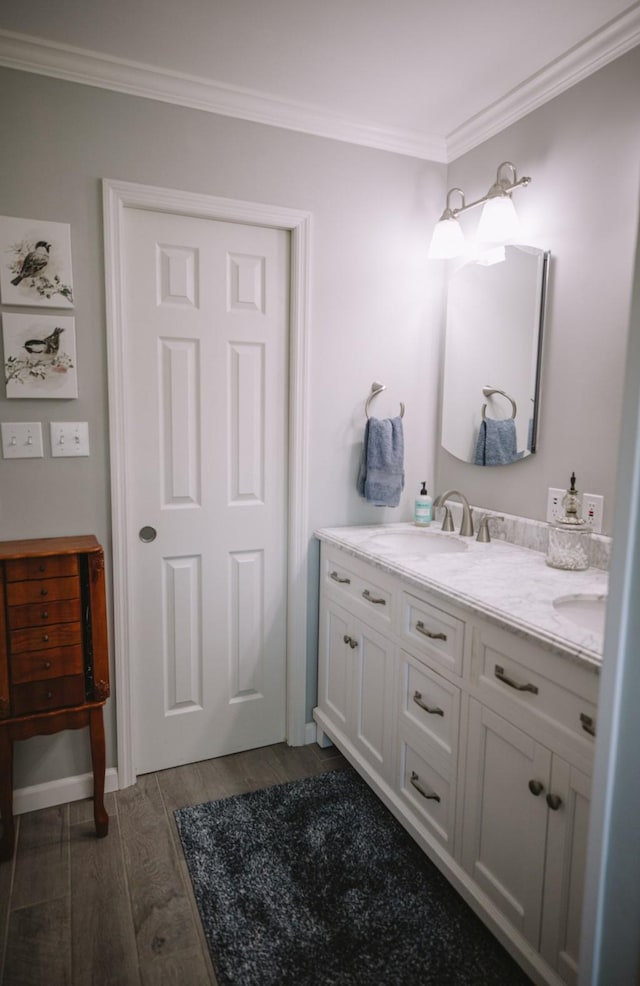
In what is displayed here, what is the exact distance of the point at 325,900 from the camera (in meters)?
1.69

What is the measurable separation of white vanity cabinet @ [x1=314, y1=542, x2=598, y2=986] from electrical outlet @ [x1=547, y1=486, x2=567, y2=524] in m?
0.60

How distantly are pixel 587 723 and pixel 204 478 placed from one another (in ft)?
5.12

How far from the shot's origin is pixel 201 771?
92.0 inches

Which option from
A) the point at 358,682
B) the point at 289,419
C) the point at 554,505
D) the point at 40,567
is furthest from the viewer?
the point at 289,419

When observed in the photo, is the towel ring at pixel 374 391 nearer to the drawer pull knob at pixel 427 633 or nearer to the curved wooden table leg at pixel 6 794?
the drawer pull knob at pixel 427 633

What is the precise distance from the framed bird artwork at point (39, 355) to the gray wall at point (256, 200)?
42 millimetres

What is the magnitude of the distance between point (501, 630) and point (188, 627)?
1331mm

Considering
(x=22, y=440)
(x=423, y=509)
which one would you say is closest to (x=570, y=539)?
(x=423, y=509)

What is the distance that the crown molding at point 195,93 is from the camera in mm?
1851

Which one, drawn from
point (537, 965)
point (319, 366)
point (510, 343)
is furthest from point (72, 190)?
point (537, 965)

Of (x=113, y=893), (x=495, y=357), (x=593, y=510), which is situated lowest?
(x=113, y=893)

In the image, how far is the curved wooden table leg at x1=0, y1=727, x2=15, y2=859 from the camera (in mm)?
1844

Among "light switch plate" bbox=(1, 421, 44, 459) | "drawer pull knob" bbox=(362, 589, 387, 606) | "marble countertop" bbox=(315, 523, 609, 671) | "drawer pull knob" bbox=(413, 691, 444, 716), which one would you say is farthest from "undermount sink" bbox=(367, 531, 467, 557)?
"light switch plate" bbox=(1, 421, 44, 459)

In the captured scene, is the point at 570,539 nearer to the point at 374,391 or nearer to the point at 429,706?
the point at 429,706
